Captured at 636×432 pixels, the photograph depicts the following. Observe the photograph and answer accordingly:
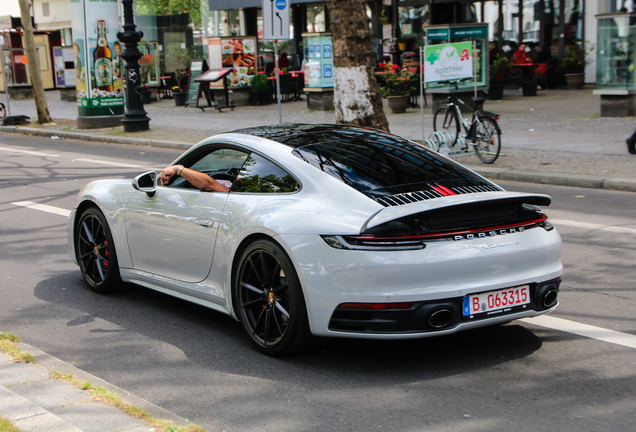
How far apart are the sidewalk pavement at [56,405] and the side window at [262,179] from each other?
1.53 m

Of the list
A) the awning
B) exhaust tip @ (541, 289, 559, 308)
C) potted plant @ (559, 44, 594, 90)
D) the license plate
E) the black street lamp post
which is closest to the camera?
the license plate

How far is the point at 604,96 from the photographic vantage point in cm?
1788

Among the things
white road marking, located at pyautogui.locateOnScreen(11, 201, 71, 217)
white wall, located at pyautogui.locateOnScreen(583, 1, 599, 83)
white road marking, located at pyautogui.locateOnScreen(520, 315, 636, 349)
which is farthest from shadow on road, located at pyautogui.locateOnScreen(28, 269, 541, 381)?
white wall, located at pyautogui.locateOnScreen(583, 1, 599, 83)

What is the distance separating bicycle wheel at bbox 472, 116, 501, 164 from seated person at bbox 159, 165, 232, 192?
8.09 metres

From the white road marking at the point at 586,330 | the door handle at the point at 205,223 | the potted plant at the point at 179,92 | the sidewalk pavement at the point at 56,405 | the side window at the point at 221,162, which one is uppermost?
the potted plant at the point at 179,92

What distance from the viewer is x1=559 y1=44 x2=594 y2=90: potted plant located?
2650 cm

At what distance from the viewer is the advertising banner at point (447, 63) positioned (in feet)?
50.7

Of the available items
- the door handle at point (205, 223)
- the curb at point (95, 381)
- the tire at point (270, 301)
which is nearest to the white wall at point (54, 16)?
the door handle at point (205, 223)

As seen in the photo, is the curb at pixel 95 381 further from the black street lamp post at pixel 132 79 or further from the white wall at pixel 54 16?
the white wall at pixel 54 16

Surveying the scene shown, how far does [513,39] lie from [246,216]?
94.0ft

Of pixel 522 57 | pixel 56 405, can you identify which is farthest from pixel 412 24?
pixel 56 405

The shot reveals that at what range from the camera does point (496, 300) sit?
4.37 metres

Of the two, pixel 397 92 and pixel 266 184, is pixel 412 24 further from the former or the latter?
pixel 266 184

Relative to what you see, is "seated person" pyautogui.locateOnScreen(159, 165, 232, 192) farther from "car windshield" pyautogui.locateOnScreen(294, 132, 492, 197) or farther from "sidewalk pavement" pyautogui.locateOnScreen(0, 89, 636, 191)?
"sidewalk pavement" pyautogui.locateOnScreen(0, 89, 636, 191)
